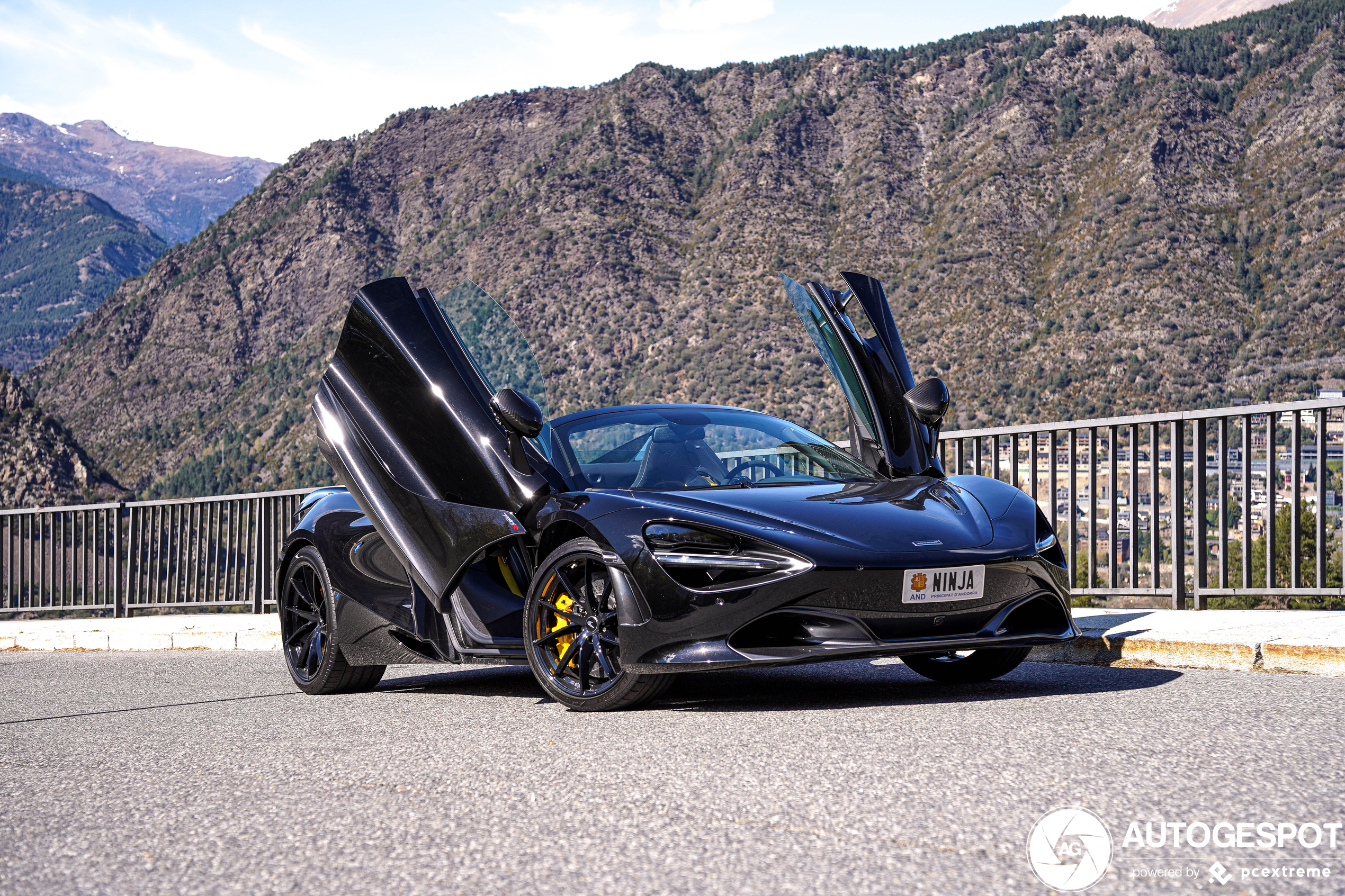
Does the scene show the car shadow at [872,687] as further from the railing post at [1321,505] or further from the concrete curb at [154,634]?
the concrete curb at [154,634]

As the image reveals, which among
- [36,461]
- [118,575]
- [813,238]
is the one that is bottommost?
[118,575]

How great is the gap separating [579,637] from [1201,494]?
4.64 metres

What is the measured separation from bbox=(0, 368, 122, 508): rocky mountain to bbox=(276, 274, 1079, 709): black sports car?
9066cm

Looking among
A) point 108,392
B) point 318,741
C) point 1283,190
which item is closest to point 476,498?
point 318,741

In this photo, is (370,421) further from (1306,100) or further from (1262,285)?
(1306,100)

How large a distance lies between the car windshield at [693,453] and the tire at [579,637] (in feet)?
1.51

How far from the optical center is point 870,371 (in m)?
6.19

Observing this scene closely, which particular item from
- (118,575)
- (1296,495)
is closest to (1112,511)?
(1296,495)

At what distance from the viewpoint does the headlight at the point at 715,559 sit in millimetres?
4512

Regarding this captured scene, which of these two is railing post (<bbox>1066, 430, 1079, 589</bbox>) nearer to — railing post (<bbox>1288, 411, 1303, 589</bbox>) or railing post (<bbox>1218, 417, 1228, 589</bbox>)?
railing post (<bbox>1218, 417, 1228, 589</bbox>)

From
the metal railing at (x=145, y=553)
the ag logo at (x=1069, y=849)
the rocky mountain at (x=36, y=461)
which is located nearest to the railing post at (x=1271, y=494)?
the ag logo at (x=1069, y=849)

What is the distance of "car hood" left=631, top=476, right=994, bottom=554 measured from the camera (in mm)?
4680

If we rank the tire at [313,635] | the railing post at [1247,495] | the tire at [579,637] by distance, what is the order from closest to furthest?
the tire at [579,637] → the tire at [313,635] → the railing post at [1247,495]

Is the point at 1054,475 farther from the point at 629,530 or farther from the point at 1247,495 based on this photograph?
the point at 629,530
